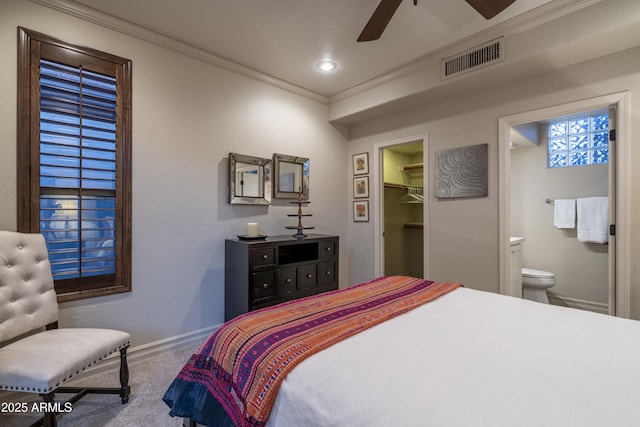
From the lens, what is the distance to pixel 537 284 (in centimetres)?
357

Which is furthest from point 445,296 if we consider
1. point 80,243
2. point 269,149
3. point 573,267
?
point 573,267

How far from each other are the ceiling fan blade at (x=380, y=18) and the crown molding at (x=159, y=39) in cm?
148

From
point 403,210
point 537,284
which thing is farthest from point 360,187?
point 537,284

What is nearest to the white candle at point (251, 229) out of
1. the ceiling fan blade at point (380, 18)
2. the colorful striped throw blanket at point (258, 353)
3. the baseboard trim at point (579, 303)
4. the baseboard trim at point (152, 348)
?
the baseboard trim at point (152, 348)

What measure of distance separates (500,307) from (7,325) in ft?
8.98

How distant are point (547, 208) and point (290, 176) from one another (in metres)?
3.41

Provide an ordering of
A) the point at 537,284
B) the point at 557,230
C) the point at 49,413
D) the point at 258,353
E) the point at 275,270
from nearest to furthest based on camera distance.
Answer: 1. the point at 258,353
2. the point at 49,413
3. the point at 275,270
4. the point at 537,284
5. the point at 557,230

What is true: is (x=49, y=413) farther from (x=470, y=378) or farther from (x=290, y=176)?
(x=290, y=176)

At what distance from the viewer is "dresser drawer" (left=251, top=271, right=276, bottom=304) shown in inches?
104

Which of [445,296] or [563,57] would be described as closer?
[445,296]

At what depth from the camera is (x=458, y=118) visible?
3117mm

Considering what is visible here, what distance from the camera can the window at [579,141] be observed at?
3.56m

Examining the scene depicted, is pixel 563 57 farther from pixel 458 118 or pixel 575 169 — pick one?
pixel 575 169

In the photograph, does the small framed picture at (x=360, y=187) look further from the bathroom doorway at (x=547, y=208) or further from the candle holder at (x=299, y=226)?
the bathroom doorway at (x=547, y=208)
